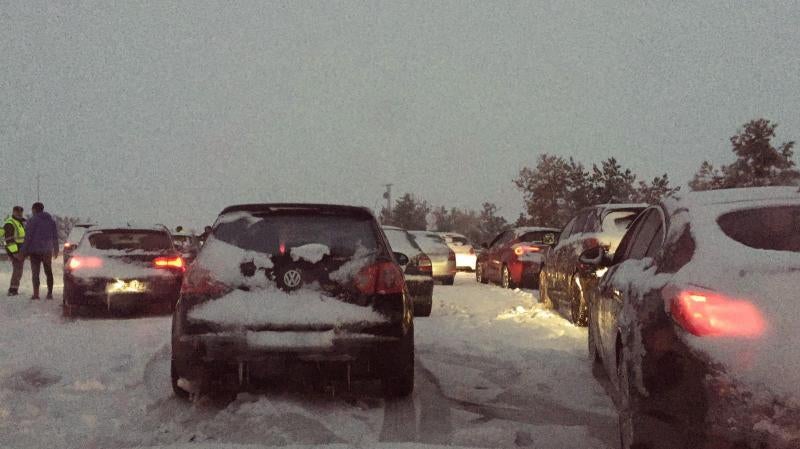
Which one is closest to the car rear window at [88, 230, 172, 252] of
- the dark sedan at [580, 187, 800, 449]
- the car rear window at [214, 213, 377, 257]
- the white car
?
the car rear window at [214, 213, 377, 257]

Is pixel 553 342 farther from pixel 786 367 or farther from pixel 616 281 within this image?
pixel 786 367

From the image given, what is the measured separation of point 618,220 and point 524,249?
7386 millimetres

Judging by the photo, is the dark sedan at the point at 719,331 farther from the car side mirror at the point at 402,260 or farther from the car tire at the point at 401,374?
the car side mirror at the point at 402,260

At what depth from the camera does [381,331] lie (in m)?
5.70

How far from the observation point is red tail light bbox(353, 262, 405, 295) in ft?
18.8

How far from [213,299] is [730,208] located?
3.55m

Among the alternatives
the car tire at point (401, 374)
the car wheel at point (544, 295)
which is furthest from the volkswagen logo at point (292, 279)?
the car wheel at point (544, 295)

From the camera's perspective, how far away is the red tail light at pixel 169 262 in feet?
40.5

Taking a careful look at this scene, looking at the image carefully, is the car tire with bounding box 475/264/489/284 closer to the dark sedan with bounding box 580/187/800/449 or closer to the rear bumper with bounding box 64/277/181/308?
the rear bumper with bounding box 64/277/181/308

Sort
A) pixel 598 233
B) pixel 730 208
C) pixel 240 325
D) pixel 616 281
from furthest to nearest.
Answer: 1. pixel 598 233
2. pixel 240 325
3. pixel 616 281
4. pixel 730 208

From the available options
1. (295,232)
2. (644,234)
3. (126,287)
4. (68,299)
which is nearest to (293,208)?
(295,232)

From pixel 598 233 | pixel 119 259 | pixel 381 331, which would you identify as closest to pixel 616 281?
pixel 381 331

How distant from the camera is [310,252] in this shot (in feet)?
19.0

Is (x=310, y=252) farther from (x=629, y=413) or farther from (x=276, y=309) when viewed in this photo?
(x=629, y=413)
